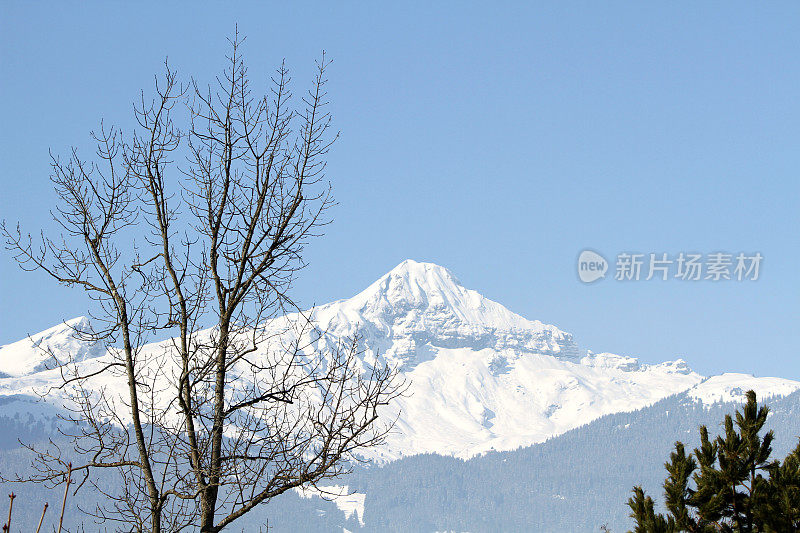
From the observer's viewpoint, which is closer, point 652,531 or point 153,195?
point 153,195

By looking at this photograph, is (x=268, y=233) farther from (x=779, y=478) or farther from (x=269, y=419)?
(x=779, y=478)

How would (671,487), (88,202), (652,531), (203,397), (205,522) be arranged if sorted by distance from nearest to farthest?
(205,522) → (203,397) → (88,202) → (652,531) → (671,487)

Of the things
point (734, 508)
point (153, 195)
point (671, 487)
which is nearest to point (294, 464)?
point (153, 195)

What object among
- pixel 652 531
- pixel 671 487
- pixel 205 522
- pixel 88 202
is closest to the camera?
pixel 205 522

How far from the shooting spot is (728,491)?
40.9 feet

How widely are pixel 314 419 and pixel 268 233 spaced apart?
2.40 m

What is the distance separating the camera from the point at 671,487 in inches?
483

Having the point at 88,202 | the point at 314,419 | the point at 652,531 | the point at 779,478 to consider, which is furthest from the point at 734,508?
the point at 88,202

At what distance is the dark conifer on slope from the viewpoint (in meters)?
11.9

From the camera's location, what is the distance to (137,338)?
10.0m

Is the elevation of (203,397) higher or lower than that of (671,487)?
higher

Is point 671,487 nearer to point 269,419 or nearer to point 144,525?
point 269,419

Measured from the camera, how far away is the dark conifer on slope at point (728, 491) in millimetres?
11859

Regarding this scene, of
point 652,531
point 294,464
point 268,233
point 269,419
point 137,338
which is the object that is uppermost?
point 268,233
